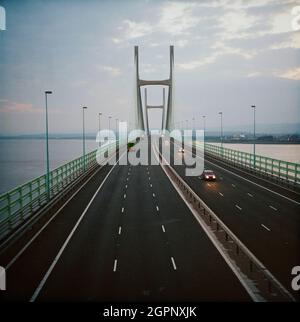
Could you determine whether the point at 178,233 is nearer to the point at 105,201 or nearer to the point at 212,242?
the point at 212,242

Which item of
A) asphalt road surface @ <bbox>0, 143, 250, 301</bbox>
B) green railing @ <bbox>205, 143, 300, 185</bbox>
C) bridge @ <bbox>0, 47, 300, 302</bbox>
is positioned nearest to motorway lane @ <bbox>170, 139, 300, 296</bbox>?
bridge @ <bbox>0, 47, 300, 302</bbox>

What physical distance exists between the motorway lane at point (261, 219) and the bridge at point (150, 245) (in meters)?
0.05

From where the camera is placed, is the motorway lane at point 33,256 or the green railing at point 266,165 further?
the green railing at point 266,165

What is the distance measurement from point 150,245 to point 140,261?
2.32 m

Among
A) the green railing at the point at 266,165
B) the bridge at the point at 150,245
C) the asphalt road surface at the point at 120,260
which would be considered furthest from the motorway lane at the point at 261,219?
the green railing at the point at 266,165

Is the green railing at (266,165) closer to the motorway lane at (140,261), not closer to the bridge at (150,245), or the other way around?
the bridge at (150,245)

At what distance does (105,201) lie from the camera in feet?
95.8

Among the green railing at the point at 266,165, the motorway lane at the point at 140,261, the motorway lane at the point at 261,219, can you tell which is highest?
the green railing at the point at 266,165

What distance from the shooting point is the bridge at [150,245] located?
12867 mm

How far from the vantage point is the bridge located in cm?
1287

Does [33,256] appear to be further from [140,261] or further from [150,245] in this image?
[150,245]

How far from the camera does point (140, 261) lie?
1583cm

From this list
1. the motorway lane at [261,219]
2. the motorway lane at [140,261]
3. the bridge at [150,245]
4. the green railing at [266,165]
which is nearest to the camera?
the motorway lane at [140,261]
